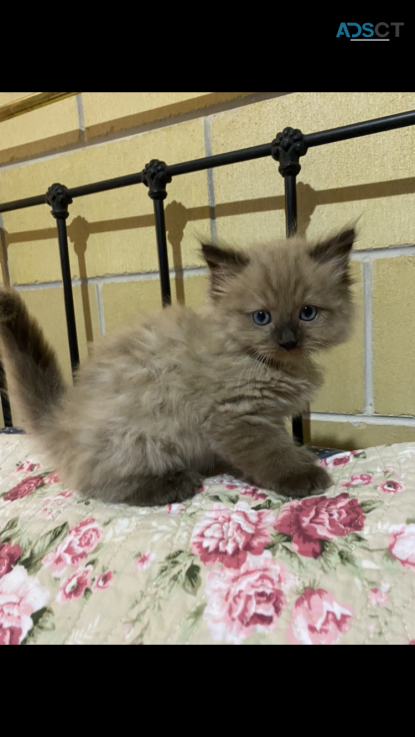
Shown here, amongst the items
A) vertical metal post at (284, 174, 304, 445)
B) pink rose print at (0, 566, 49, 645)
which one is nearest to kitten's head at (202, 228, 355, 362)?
vertical metal post at (284, 174, 304, 445)

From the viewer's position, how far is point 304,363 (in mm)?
894

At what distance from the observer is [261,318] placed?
0.83m

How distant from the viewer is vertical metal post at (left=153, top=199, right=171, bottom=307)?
1165mm

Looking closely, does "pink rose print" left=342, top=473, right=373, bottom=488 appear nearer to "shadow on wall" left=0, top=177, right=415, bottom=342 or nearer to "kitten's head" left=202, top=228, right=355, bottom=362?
"kitten's head" left=202, top=228, right=355, bottom=362

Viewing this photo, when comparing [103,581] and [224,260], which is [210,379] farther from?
[103,581]

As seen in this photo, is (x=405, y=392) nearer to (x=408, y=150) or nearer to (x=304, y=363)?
(x=304, y=363)

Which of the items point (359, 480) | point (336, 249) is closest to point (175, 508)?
point (359, 480)

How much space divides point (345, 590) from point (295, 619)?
3.1 inches

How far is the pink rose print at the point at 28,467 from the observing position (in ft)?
3.59

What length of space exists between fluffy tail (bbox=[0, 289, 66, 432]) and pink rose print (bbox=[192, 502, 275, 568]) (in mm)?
464
